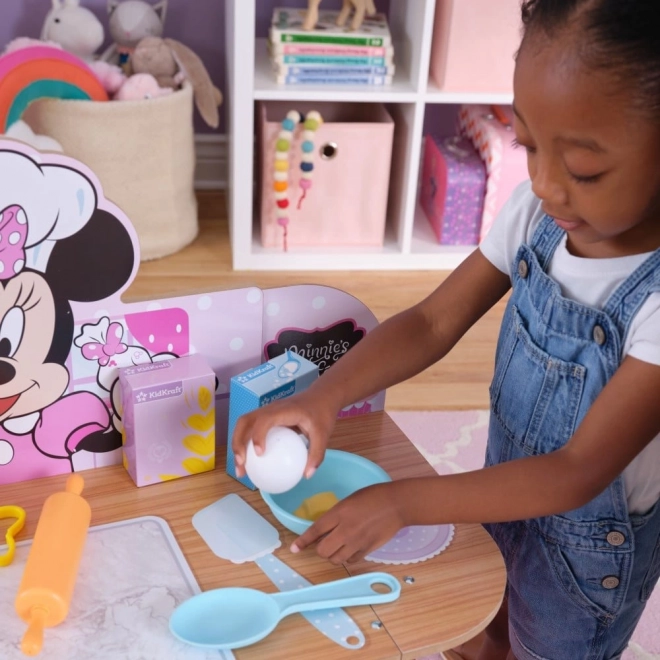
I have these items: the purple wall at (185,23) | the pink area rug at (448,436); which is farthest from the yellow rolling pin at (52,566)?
the purple wall at (185,23)

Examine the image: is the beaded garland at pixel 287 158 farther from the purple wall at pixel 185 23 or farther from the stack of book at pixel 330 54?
the purple wall at pixel 185 23

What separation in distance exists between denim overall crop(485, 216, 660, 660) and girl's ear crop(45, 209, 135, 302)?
0.37m

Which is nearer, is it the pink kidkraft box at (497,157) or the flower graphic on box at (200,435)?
the flower graphic on box at (200,435)

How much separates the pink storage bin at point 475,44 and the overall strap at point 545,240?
121cm

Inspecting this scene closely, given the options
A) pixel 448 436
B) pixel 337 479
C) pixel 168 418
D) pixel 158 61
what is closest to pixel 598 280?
pixel 337 479

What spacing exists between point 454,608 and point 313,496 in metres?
0.16

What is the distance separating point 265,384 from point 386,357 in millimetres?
131

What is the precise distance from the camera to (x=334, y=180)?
2.03 m

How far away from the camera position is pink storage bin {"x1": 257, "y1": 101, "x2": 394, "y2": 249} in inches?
78.0

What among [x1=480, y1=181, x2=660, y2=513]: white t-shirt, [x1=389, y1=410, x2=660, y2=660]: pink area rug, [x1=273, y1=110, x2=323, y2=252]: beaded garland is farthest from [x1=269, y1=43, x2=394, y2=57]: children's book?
[x1=480, y1=181, x2=660, y2=513]: white t-shirt

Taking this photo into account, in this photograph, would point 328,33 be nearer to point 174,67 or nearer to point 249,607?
point 174,67

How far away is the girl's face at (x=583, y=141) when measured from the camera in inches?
24.3

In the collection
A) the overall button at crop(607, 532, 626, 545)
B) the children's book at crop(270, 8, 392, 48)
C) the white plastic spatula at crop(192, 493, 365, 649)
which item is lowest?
the overall button at crop(607, 532, 626, 545)

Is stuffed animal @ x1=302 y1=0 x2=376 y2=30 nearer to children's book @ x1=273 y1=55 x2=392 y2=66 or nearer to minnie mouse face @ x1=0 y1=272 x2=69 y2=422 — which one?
children's book @ x1=273 y1=55 x2=392 y2=66
